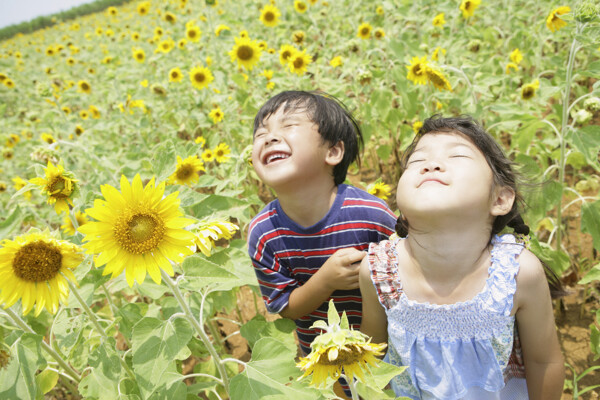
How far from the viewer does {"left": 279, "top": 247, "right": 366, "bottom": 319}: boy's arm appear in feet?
3.82

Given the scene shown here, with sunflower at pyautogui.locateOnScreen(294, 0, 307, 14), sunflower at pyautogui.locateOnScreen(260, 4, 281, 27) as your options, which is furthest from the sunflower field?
sunflower at pyautogui.locateOnScreen(294, 0, 307, 14)

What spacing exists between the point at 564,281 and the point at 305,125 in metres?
1.62

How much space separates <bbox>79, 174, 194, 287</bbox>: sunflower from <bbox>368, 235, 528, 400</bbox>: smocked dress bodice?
0.51 metres

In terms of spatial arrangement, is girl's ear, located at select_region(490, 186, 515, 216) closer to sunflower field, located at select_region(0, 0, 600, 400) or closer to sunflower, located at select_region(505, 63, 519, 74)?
sunflower field, located at select_region(0, 0, 600, 400)

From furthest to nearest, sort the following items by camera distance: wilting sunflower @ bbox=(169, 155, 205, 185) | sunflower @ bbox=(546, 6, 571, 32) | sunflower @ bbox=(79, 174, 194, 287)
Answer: sunflower @ bbox=(546, 6, 571, 32) → wilting sunflower @ bbox=(169, 155, 205, 185) → sunflower @ bbox=(79, 174, 194, 287)

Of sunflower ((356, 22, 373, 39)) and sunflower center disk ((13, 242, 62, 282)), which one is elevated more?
sunflower ((356, 22, 373, 39))

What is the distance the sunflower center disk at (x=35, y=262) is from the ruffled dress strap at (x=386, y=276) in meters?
0.83

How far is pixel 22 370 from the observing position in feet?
3.53

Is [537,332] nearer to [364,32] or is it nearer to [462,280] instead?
[462,280]

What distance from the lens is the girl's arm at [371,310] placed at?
1.10 meters

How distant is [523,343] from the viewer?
1.02m

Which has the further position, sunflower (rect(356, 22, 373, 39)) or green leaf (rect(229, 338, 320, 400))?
sunflower (rect(356, 22, 373, 39))

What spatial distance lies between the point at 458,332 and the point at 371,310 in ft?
0.80

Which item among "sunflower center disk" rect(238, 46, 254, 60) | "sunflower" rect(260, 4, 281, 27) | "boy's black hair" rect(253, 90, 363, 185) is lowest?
"boy's black hair" rect(253, 90, 363, 185)
